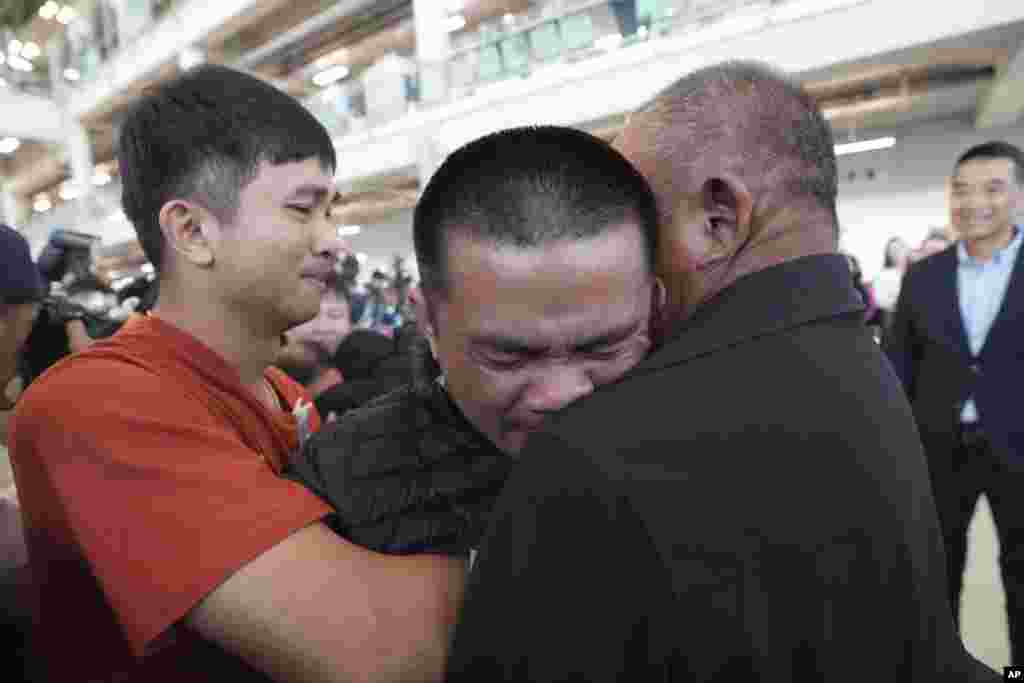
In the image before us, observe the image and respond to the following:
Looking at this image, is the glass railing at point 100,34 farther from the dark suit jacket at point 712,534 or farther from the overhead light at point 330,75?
the dark suit jacket at point 712,534

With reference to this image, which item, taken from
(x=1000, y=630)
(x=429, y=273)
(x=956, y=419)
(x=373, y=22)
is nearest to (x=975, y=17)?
(x=956, y=419)

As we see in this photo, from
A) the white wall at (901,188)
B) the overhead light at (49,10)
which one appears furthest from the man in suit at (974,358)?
the overhead light at (49,10)

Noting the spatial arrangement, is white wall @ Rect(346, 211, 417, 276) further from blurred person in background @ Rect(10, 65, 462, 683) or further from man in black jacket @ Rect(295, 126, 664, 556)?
man in black jacket @ Rect(295, 126, 664, 556)

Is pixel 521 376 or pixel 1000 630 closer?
pixel 521 376

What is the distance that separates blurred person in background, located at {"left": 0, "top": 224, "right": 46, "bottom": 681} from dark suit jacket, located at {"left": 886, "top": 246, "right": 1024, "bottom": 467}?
281 centimetres

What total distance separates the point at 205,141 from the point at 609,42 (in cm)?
753

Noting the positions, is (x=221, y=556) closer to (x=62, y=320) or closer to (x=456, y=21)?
(x=62, y=320)

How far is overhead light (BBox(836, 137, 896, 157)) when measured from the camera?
10.0 metres

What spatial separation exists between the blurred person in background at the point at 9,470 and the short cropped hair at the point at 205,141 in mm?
676

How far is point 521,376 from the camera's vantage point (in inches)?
30.8

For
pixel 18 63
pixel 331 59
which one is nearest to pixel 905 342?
pixel 331 59

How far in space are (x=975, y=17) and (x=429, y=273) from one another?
6.69m

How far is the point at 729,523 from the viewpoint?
0.60 m

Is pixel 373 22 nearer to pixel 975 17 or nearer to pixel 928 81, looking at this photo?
pixel 928 81
